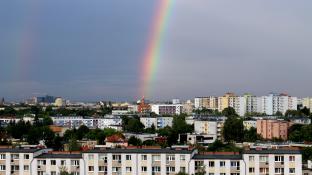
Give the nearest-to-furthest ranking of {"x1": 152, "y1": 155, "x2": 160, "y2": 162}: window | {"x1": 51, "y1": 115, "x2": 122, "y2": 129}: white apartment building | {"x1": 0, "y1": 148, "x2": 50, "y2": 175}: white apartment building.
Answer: {"x1": 152, "y1": 155, "x2": 160, "y2": 162}: window
{"x1": 0, "y1": 148, "x2": 50, "y2": 175}: white apartment building
{"x1": 51, "y1": 115, "x2": 122, "y2": 129}: white apartment building

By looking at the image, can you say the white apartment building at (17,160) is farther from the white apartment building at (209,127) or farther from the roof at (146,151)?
the white apartment building at (209,127)

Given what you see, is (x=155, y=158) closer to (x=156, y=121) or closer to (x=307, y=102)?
(x=156, y=121)

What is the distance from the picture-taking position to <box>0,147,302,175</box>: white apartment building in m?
17.3

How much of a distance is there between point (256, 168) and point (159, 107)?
3134 inches

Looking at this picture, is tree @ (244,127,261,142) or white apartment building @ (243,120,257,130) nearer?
tree @ (244,127,261,142)

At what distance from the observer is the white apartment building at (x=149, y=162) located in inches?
680

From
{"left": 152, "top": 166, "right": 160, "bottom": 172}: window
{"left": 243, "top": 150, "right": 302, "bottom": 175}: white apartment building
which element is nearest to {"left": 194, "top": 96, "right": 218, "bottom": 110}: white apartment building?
{"left": 152, "top": 166, "right": 160, "bottom": 172}: window

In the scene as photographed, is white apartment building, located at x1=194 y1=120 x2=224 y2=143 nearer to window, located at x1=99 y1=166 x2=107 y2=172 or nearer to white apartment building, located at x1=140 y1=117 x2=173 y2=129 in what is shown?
white apartment building, located at x1=140 y1=117 x2=173 y2=129

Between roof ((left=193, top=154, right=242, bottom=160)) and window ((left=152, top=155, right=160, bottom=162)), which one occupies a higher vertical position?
roof ((left=193, top=154, right=242, bottom=160))

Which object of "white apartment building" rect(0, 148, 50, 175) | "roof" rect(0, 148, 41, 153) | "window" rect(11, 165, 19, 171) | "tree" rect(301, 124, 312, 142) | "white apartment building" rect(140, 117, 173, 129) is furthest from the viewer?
"white apartment building" rect(140, 117, 173, 129)

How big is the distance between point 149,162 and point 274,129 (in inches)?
1310

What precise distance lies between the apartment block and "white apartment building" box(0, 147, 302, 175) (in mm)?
32068

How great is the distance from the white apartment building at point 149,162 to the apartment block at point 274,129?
3207cm

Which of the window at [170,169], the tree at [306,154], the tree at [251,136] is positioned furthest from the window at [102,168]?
the tree at [251,136]
